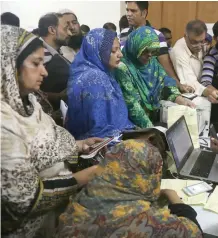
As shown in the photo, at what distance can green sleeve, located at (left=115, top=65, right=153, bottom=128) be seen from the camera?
1.90 metres

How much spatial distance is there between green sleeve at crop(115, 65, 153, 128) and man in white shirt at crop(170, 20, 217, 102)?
24.0 inches

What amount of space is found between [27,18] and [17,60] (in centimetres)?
132

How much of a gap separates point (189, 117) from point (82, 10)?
82.2 inches

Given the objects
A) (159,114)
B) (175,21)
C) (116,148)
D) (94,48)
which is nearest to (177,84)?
(159,114)

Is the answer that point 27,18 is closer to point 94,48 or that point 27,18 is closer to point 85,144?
point 94,48

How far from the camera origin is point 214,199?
123cm

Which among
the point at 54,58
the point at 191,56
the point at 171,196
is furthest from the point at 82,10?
the point at 171,196

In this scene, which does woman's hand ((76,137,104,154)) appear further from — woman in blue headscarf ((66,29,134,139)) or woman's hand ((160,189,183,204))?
woman's hand ((160,189,183,204))

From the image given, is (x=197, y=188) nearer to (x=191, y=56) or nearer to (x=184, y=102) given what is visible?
(x=184, y=102)

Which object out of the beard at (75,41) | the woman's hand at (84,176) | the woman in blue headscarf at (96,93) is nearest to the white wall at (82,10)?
the beard at (75,41)

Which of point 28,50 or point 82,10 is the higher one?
point 82,10

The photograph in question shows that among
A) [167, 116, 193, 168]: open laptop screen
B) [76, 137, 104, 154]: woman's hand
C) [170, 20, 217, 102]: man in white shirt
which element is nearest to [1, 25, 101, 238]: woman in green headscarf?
[76, 137, 104, 154]: woman's hand

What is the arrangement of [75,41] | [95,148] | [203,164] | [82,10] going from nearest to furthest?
[95,148] < [203,164] < [75,41] < [82,10]

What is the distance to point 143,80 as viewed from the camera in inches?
82.1
